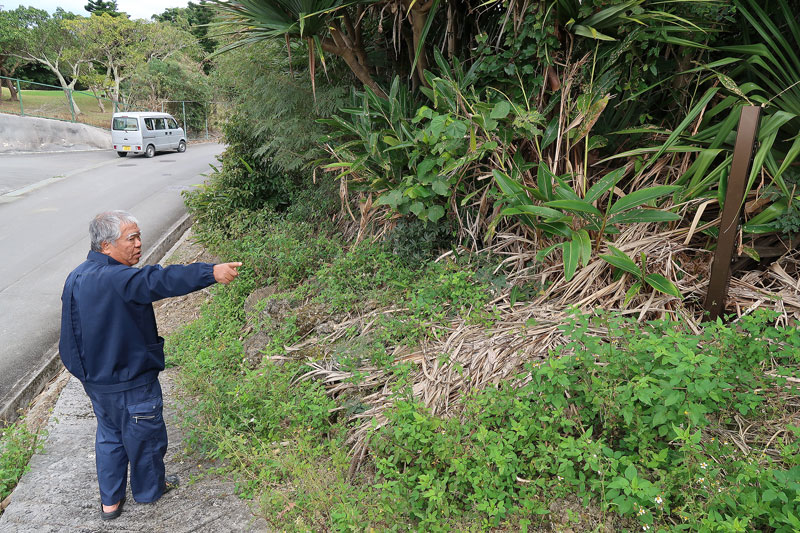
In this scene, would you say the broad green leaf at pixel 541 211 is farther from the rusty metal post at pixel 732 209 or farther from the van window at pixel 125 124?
the van window at pixel 125 124

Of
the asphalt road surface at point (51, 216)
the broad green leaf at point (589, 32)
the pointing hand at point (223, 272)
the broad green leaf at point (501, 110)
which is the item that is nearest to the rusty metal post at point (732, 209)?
the broad green leaf at point (589, 32)

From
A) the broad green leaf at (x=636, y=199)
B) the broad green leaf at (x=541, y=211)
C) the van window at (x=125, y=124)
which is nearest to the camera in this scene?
the broad green leaf at (x=636, y=199)

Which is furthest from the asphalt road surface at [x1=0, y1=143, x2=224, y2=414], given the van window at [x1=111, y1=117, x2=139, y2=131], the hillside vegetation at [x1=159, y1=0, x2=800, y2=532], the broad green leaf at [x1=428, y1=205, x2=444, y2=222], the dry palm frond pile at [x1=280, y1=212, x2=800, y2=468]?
the broad green leaf at [x1=428, y1=205, x2=444, y2=222]

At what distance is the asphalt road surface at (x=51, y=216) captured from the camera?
552cm

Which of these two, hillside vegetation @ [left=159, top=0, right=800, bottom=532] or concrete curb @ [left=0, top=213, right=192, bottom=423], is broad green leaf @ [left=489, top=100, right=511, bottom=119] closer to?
hillside vegetation @ [left=159, top=0, right=800, bottom=532]

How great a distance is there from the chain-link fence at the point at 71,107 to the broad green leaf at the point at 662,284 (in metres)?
17.9

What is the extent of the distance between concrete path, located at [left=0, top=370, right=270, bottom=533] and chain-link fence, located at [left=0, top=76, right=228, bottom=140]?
16.8 metres

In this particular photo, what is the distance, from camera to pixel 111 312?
2.67 meters

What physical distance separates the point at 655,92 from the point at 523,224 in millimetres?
1340

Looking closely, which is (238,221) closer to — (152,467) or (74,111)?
(152,467)

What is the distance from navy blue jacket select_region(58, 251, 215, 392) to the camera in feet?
8.70

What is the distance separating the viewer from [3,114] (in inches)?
746

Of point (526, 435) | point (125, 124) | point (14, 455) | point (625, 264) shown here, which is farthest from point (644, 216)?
point (125, 124)

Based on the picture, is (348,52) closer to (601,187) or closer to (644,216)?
(601,187)
